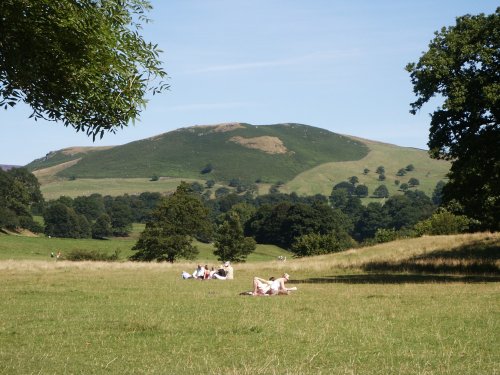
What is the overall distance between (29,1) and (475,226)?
85473 millimetres

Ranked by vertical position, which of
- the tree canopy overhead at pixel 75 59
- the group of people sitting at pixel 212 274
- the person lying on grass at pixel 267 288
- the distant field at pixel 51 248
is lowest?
the distant field at pixel 51 248

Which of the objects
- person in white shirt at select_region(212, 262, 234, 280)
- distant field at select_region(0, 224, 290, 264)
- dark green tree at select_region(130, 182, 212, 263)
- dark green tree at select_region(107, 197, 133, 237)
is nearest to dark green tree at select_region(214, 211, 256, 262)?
distant field at select_region(0, 224, 290, 264)

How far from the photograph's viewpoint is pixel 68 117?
1458cm

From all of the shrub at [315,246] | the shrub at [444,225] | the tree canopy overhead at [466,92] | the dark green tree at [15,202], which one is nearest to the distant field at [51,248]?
the shrub at [315,246]

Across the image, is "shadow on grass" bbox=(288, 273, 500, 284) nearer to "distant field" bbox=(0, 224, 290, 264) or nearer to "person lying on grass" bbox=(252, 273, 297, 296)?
"person lying on grass" bbox=(252, 273, 297, 296)

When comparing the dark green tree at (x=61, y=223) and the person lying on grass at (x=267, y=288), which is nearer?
the person lying on grass at (x=267, y=288)

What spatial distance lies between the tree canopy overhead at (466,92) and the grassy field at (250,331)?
8.37 m

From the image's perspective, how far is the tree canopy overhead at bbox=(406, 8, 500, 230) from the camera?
36781 millimetres

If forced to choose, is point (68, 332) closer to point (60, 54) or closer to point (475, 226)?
point (60, 54)

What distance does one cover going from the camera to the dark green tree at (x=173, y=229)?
314 ft

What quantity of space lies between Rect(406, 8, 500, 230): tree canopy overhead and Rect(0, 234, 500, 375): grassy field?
837cm

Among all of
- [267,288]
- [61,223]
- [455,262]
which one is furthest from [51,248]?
[267,288]

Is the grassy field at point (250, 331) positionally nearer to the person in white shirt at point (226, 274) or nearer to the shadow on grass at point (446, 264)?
the person in white shirt at point (226, 274)

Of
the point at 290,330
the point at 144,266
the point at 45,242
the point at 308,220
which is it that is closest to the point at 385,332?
the point at 290,330
